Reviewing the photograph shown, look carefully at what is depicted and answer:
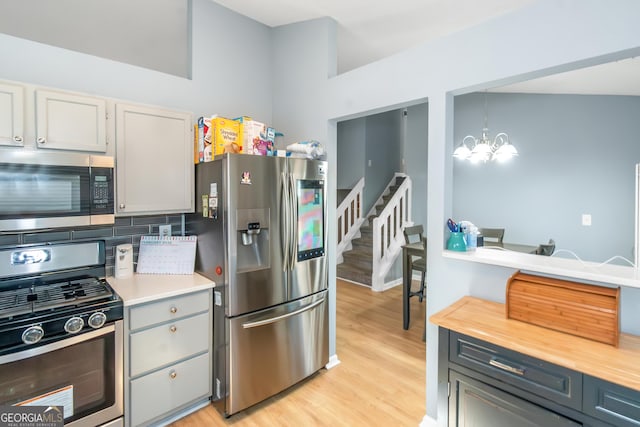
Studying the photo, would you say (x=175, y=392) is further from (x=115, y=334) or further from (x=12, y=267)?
(x=12, y=267)

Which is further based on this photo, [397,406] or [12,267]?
[397,406]

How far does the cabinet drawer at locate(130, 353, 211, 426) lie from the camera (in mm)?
1891

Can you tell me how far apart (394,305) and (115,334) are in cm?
330

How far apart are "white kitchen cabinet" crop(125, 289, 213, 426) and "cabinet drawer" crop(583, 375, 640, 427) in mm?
2063

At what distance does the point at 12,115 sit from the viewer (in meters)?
1.66

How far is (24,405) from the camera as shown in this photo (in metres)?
1.53

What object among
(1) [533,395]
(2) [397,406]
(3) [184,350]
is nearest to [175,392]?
(3) [184,350]

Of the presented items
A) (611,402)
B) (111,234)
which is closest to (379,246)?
(111,234)

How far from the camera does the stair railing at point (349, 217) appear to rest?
5.74 meters

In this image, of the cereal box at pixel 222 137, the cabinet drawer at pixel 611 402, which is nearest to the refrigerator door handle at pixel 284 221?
the cereal box at pixel 222 137

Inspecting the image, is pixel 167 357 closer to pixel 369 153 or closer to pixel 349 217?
pixel 349 217

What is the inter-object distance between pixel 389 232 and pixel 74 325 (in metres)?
4.19

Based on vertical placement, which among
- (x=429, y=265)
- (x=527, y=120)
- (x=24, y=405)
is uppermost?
(x=527, y=120)

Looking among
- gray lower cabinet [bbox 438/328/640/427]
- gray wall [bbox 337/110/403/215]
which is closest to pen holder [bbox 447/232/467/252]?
gray lower cabinet [bbox 438/328/640/427]
